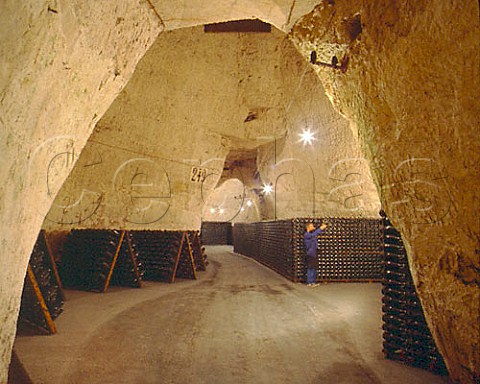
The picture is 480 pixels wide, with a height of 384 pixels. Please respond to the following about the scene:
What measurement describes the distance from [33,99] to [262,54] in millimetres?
7682

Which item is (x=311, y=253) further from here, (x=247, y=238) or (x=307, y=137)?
(x=247, y=238)

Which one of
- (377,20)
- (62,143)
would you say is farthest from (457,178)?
(62,143)

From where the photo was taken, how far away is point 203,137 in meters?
8.70

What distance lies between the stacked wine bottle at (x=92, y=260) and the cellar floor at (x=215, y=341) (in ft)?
1.52

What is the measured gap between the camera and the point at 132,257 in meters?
5.34

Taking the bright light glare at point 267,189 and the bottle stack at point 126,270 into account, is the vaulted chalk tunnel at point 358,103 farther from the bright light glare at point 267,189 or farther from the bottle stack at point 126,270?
the bright light glare at point 267,189

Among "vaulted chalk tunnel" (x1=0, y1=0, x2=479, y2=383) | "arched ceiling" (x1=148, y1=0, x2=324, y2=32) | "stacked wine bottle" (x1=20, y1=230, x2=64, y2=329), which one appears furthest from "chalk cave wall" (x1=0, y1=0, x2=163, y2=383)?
"stacked wine bottle" (x1=20, y1=230, x2=64, y2=329)

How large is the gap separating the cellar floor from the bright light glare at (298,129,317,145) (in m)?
4.41

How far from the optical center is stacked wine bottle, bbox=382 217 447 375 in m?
2.33

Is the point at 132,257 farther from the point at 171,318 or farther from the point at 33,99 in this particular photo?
the point at 33,99

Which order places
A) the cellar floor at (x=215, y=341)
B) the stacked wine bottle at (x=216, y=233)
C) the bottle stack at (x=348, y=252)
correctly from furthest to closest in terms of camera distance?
the stacked wine bottle at (x=216, y=233) → the bottle stack at (x=348, y=252) → the cellar floor at (x=215, y=341)

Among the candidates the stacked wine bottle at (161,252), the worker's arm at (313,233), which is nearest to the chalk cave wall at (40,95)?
the stacked wine bottle at (161,252)

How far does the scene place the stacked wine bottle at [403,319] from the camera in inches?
91.6

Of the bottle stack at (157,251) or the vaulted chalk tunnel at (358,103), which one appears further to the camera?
the bottle stack at (157,251)
